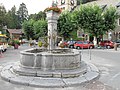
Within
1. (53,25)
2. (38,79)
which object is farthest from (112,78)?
(53,25)

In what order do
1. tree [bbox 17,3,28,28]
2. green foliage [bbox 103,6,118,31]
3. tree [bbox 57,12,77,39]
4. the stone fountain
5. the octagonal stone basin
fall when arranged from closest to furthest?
1. the stone fountain
2. the octagonal stone basin
3. green foliage [bbox 103,6,118,31]
4. tree [bbox 57,12,77,39]
5. tree [bbox 17,3,28,28]

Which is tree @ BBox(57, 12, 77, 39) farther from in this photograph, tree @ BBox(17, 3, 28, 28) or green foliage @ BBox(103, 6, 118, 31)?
tree @ BBox(17, 3, 28, 28)

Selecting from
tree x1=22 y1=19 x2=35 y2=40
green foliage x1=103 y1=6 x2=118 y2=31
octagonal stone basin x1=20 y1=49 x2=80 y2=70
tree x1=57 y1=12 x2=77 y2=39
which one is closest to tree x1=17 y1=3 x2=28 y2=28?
tree x1=22 y1=19 x2=35 y2=40

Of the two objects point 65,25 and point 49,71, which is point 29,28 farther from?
point 49,71

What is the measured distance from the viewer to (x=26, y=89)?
810 centimetres

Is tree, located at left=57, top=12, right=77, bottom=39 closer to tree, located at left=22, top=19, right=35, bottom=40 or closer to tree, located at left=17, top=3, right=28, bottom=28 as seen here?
tree, located at left=22, top=19, right=35, bottom=40

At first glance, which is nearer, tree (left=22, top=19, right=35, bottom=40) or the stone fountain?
the stone fountain

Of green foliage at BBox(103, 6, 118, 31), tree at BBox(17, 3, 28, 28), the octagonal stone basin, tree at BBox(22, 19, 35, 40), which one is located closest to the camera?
the octagonal stone basin

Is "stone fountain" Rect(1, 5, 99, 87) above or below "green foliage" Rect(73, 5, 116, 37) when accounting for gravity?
below

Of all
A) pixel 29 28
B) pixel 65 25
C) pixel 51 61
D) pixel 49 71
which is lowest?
pixel 49 71

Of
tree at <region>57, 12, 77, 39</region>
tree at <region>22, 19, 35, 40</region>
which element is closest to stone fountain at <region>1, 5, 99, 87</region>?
tree at <region>57, 12, 77, 39</region>

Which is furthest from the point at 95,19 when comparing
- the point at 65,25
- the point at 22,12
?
the point at 22,12

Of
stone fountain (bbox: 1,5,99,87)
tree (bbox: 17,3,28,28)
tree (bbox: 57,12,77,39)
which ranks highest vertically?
tree (bbox: 17,3,28,28)

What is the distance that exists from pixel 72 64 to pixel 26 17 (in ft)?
341
